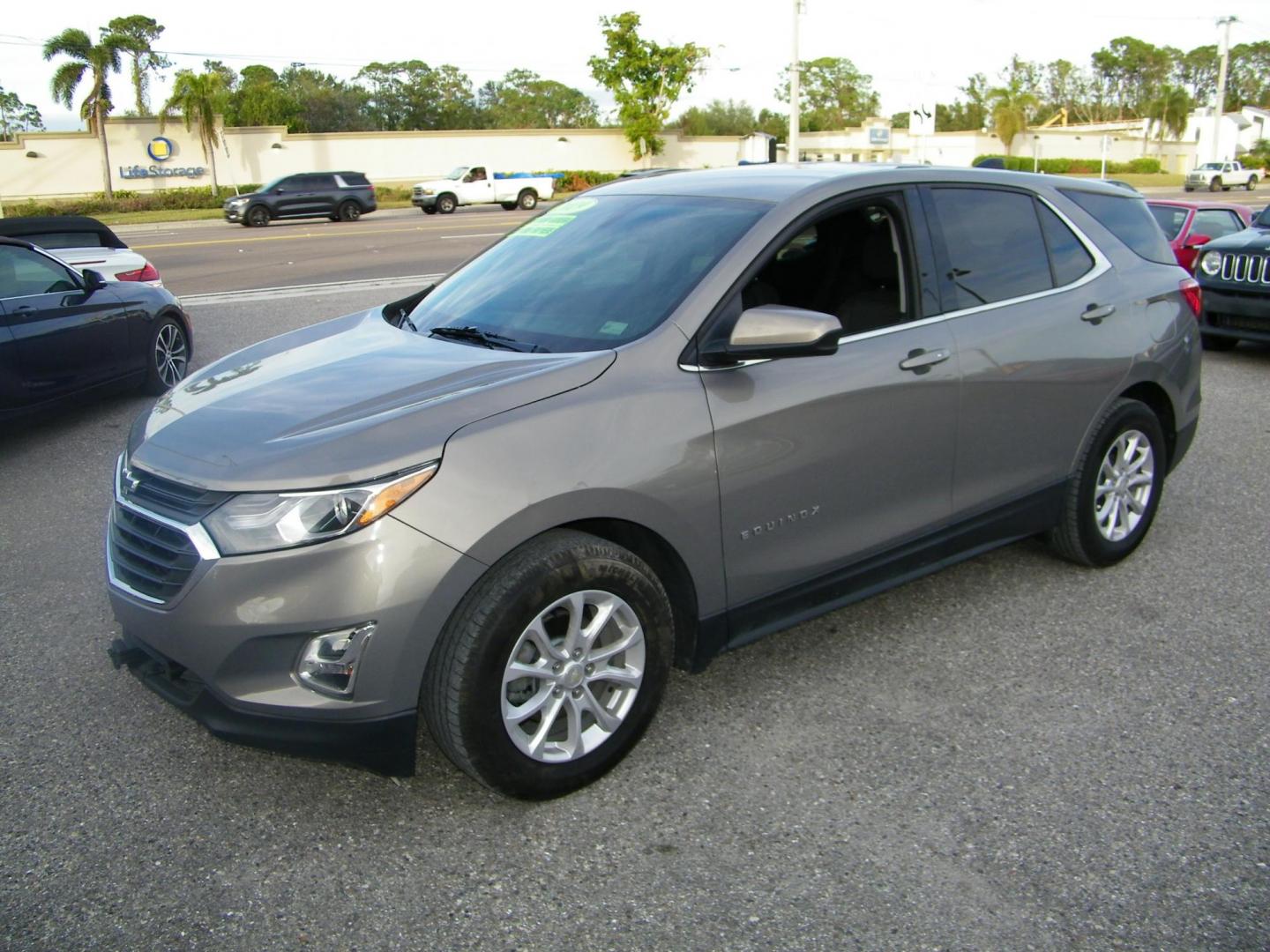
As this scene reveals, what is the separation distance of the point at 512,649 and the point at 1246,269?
9210mm

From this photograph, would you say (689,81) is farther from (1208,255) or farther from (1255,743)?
(1255,743)

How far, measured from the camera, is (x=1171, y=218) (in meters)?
12.2

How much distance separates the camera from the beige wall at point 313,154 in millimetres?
48156

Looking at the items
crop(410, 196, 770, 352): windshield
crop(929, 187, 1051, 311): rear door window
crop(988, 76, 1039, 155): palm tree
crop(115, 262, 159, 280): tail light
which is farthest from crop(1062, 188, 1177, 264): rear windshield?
crop(988, 76, 1039, 155): palm tree

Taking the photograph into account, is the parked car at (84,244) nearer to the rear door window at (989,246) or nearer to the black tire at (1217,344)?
the rear door window at (989,246)

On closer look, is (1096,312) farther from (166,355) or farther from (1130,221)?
(166,355)

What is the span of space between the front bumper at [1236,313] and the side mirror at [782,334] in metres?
8.11

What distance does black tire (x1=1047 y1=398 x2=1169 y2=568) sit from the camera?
184 inches

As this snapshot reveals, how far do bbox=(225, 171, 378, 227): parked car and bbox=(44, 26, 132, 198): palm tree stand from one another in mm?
13497

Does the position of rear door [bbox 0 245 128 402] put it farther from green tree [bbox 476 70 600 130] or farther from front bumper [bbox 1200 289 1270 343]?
green tree [bbox 476 70 600 130]

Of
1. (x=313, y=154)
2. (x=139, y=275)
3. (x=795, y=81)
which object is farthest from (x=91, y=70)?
(x=139, y=275)

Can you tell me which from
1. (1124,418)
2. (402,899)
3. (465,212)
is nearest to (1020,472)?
(1124,418)

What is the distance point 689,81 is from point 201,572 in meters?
60.0

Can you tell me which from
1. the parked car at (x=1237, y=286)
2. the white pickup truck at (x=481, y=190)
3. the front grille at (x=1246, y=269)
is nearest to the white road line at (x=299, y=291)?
the parked car at (x=1237, y=286)
